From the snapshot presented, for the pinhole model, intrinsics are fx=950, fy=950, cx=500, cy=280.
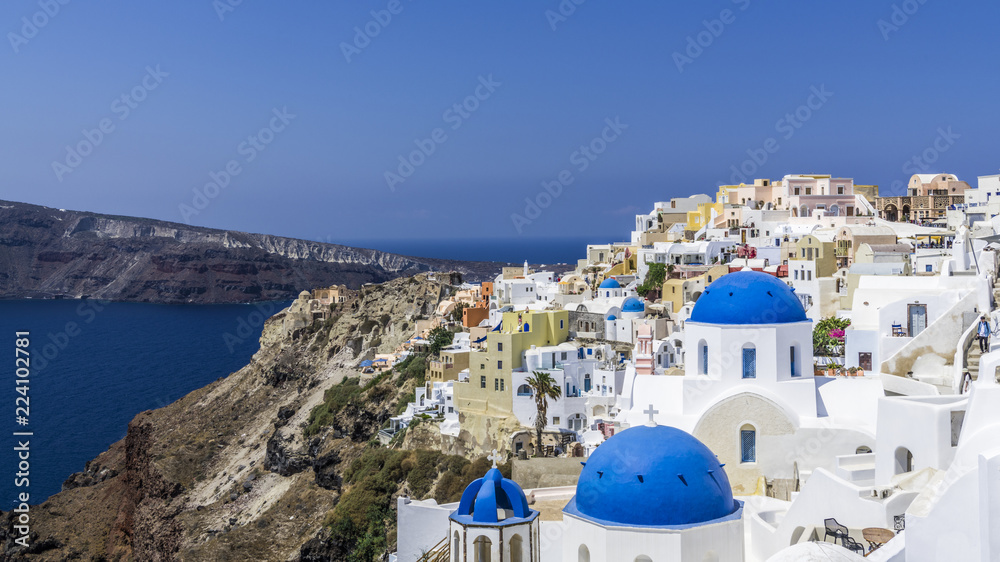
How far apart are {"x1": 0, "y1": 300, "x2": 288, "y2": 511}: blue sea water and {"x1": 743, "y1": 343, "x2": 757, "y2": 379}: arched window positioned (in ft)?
143

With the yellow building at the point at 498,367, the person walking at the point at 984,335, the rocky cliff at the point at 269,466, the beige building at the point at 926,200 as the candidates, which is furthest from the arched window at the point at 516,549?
the beige building at the point at 926,200

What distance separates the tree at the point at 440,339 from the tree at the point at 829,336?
21234 millimetres

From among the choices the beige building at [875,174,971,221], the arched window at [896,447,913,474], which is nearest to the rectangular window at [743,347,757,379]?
the arched window at [896,447,913,474]

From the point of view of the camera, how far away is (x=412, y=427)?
37.0 m

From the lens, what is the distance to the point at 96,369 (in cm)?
9031

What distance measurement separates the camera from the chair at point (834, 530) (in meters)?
13.4

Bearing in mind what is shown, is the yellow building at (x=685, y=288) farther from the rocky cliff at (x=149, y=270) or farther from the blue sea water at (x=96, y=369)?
the rocky cliff at (x=149, y=270)

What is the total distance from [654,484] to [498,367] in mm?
20943

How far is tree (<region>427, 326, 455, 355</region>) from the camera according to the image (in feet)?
149

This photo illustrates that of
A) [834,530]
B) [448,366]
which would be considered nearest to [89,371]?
[448,366]

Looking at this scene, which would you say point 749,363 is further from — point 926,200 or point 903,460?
point 926,200

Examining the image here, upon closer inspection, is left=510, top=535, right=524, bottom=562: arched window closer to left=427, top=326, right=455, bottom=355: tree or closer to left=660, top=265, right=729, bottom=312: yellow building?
left=660, top=265, right=729, bottom=312: yellow building

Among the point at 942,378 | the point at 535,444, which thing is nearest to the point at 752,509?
the point at 942,378

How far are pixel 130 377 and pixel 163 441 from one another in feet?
101
